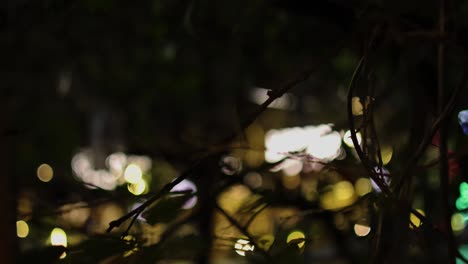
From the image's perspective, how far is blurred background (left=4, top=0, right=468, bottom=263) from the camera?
3.05ft

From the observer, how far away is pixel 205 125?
4.47 m

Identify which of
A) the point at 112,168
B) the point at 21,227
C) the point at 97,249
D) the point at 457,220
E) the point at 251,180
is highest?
the point at 112,168

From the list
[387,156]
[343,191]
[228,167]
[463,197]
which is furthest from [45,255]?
[343,191]

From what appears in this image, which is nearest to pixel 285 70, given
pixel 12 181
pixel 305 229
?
pixel 305 229

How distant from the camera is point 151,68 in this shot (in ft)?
9.41

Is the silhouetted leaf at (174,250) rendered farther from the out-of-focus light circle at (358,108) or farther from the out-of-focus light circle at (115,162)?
the out-of-focus light circle at (115,162)

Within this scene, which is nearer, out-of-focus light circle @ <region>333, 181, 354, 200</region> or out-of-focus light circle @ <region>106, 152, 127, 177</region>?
out-of-focus light circle @ <region>333, 181, 354, 200</region>

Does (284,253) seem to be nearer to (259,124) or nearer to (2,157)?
(2,157)

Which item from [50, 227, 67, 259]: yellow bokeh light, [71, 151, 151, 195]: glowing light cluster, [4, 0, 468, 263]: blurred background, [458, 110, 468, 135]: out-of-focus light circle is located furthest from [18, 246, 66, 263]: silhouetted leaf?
[71, 151, 151, 195]: glowing light cluster

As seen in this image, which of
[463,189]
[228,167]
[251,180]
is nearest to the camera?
[228,167]

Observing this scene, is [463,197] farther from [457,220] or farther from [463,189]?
[457,220]

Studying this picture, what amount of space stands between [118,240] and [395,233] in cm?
36

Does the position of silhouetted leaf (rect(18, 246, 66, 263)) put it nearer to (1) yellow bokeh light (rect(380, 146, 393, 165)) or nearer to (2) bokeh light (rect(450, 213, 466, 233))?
(1) yellow bokeh light (rect(380, 146, 393, 165))

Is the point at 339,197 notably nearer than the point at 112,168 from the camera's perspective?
Yes
